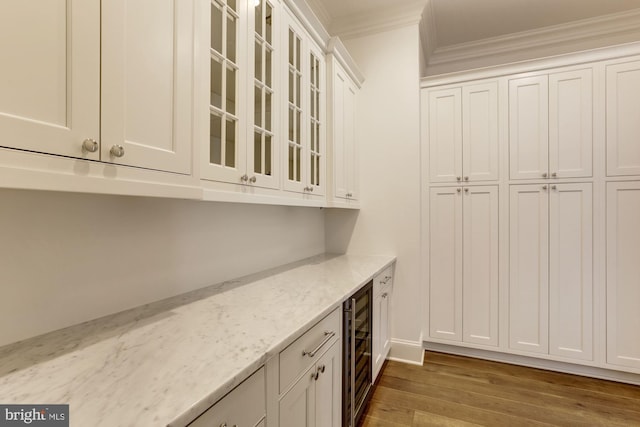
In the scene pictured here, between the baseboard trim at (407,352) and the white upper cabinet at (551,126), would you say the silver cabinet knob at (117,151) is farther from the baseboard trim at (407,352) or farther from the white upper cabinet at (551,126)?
the white upper cabinet at (551,126)

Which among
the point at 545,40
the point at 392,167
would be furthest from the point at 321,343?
the point at 545,40

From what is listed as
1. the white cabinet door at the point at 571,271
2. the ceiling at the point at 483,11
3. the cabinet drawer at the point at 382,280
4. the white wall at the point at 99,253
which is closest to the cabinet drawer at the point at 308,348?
the white wall at the point at 99,253

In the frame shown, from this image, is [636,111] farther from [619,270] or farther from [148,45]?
[148,45]

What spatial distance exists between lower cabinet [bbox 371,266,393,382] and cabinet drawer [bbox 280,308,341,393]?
0.77 metres

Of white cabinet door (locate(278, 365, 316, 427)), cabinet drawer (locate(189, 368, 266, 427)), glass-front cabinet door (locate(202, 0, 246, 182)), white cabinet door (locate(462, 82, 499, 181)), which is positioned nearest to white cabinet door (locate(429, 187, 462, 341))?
white cabinet door (locate(462, 82, 499, 181))

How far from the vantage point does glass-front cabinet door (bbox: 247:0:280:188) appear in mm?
1400

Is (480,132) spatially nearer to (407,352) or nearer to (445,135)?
(445,135)

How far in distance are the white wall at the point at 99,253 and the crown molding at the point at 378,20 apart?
211 cm

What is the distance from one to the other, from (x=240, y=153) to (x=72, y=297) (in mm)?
774

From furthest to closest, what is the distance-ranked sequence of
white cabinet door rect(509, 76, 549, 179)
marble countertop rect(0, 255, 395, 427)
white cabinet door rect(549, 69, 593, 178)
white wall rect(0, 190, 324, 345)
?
white cabinet door rect(509, 76, 549, 179) < white cabinet door rect(549, 69, 593, 178) < white wall rect(0, 190, 324, 345) < marble countertop rect(0, 255, 395, 427)

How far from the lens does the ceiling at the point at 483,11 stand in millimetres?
2578

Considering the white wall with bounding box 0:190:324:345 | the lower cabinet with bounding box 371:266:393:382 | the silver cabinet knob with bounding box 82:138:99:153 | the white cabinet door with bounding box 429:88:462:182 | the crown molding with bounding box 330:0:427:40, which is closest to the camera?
the silver cabinet knob with bounding box 82:138:99:153

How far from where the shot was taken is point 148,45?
88 centimetres

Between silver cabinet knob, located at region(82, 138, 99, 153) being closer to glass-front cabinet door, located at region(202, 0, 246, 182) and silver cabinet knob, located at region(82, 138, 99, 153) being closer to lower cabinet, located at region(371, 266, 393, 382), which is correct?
glass-front cabinet door, located at region(202, 0, 246, 182)
